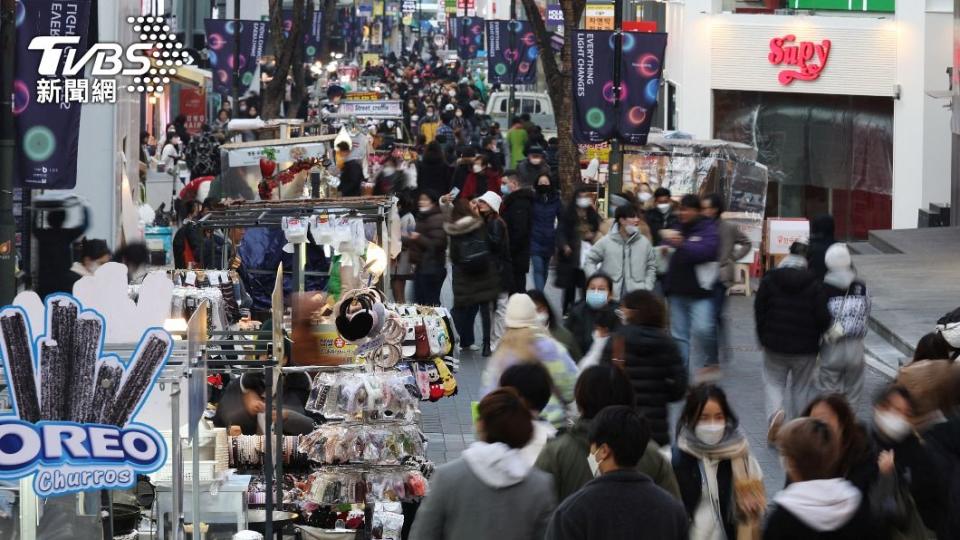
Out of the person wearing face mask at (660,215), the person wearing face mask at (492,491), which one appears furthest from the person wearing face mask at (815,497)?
the person wearing face mask at (660,215)

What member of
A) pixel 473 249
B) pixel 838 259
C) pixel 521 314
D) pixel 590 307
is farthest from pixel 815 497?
pixel 473 249

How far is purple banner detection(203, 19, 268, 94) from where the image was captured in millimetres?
39062

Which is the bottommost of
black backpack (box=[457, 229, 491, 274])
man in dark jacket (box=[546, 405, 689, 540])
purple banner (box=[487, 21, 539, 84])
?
man in dark jacket (box=[546, 405, 689, 540])

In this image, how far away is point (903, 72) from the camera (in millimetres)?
31031

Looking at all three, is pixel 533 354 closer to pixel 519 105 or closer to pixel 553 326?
pixel 553 326

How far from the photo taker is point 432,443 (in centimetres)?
1348

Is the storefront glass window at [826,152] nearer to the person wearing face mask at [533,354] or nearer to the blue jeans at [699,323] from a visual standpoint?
the blue jeans at [699,323]

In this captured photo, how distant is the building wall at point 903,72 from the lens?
30.2m

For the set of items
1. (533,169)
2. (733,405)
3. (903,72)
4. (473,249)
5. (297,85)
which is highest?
(297,85)

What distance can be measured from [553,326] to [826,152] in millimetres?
22478

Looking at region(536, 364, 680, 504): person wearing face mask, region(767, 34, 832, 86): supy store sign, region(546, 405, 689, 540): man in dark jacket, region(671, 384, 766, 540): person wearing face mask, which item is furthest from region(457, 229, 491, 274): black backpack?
region(767, 34, 832, 86): supy store sign

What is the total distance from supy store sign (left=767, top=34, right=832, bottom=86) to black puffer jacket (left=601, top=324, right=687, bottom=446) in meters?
23.6

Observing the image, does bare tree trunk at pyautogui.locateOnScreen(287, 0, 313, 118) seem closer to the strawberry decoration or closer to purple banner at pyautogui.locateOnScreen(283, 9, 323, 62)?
purple banner at pyautogui.locateOnScreen(283, 9, 323, 62)

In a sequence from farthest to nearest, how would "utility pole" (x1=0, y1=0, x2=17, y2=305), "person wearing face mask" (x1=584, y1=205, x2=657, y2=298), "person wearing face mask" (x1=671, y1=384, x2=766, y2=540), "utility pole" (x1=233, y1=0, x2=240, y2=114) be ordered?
"utility pole" (x1=233, y1=0, x2=240, y2=114)
"person wearing face mask" (x1=584, y1=205, x2=657, y2=298)
"utility pole" (x1=0, y1=0, x2=17, y2=305)
"person wearing face mask" (x1=671, y1=384, x2=766, y2=540)
